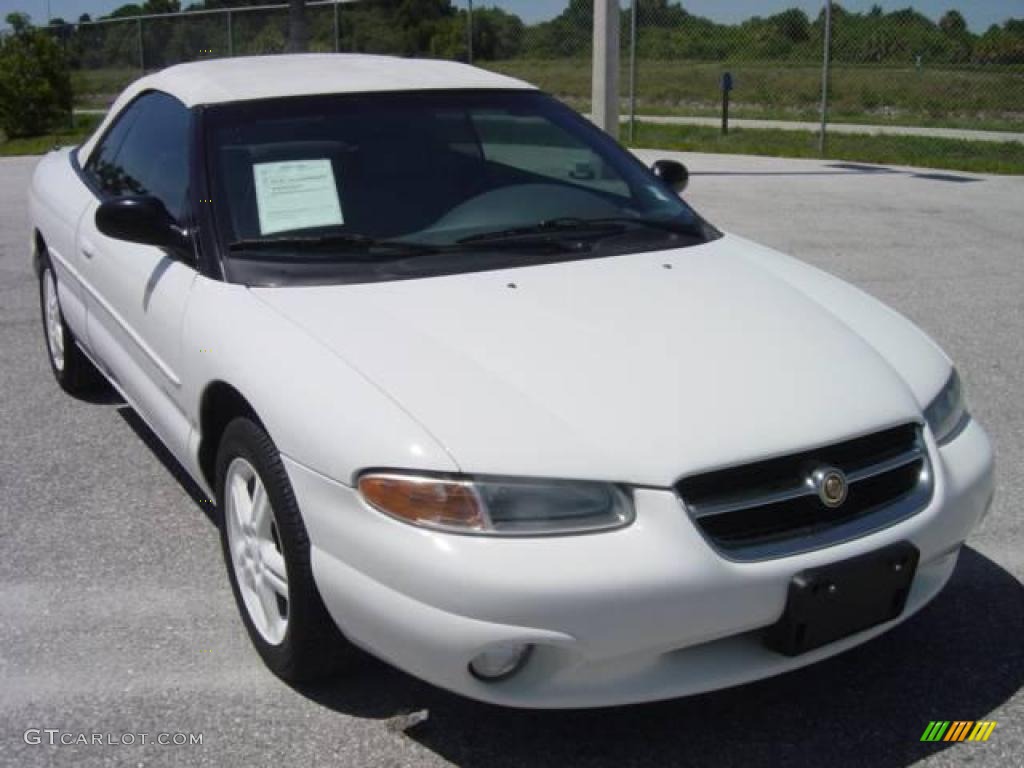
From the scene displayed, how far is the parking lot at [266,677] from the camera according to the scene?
2.84 metres

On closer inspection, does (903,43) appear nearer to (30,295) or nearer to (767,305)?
(30,295)

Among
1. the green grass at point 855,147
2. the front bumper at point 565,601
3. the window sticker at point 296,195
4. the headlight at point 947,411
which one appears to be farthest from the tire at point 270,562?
the green grass at point 855,147

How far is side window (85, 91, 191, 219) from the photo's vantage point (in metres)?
3.99

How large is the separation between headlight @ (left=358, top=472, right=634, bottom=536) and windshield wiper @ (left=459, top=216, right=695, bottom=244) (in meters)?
1.25

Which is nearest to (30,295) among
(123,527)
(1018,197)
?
(123,527)

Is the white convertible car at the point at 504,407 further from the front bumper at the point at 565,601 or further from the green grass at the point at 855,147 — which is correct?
the green grass at the point at 855,147

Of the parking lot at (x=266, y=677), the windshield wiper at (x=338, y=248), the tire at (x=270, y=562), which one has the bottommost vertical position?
the parking lot at (x=266, y=677)

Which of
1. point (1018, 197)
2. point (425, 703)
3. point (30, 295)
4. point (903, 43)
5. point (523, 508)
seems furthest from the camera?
point (903, 43)

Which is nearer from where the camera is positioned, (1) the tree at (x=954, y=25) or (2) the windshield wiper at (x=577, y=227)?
(2) the windshield wiper at (x=577, y=227)

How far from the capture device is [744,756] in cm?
281

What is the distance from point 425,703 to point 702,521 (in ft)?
3.06

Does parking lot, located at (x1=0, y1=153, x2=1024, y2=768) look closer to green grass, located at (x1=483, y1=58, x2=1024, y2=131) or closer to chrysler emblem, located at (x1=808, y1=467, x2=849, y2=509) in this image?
chrysler emblem, located at (x1=808, y1=467, x2=849, y2=509)

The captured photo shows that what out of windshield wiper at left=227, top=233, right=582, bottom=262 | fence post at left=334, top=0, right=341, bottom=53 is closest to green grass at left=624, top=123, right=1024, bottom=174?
fence post at left=334, top=0, right=341, bottom=53

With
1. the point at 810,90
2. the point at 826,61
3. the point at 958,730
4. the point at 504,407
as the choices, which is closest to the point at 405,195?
the point at 504,407
